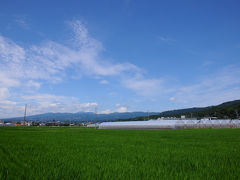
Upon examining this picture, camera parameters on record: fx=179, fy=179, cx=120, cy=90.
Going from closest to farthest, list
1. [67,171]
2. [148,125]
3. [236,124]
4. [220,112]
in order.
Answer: [67,171] → [148,125] → [236,124] → [220,112]

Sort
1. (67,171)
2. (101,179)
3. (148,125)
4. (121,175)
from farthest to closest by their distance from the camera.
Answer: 1. (148,125)
2. (67,171)
3. (121,175)
4. (101,179)

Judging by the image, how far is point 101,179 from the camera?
3.20 meters

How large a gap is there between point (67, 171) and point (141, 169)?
5.15ft

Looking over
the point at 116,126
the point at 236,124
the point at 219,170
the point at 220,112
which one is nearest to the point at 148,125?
the point at 116,126

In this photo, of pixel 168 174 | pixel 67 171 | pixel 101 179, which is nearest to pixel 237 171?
pixel 168 174

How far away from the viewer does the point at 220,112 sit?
108m

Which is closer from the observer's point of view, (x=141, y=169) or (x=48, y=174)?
(x=48, y=174)

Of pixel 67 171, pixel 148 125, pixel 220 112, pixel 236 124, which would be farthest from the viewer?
pixel 220 112

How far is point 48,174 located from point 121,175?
141 centimetres

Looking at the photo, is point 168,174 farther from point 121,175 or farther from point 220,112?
point 220,112

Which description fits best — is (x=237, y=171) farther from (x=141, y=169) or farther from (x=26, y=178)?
(x=26, y=178)

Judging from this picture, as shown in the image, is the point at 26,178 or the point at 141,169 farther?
the point at 141,169

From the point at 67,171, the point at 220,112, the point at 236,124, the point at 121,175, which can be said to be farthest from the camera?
the point at 220,112

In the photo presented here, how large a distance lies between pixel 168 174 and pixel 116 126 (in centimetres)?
4376
